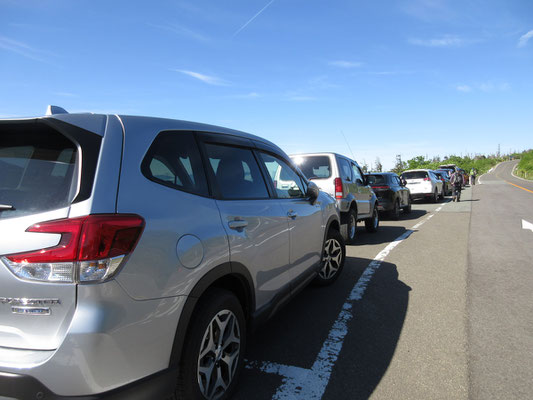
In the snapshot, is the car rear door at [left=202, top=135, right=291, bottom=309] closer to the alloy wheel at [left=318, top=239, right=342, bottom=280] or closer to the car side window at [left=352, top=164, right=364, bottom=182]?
the alloy wheel at [left=318, top=239, right=342, bottom=280]

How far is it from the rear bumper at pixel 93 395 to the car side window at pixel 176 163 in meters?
1.01

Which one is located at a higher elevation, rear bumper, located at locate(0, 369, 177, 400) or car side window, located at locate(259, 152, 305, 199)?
car side window, located at locate(259, 152, 305, 199)

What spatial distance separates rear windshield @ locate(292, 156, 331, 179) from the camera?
746 cm

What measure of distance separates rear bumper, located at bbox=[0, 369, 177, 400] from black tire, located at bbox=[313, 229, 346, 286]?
305 centimetres

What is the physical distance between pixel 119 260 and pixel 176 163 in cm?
76

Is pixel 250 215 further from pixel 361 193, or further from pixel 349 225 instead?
pixel 361 193

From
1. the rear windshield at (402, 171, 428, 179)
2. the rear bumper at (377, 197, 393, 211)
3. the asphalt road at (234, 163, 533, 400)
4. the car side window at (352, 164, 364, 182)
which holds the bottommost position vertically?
the asphalt road at (234, 163, 533, 400)

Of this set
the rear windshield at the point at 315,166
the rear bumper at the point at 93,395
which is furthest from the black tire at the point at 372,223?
the rear bumper at the point at 93,395

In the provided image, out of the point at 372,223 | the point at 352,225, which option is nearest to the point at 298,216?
the point at 352,225

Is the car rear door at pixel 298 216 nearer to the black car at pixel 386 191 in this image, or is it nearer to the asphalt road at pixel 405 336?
the asphalt road at pixel 405 336

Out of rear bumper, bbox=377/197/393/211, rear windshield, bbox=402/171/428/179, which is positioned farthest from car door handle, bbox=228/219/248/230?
rear windshield, bbox=402/171/428/179

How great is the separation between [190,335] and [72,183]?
1.02 meters

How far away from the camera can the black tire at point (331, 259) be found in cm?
470

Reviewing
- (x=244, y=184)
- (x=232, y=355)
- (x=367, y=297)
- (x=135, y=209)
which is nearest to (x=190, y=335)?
(x=232, y=355)
